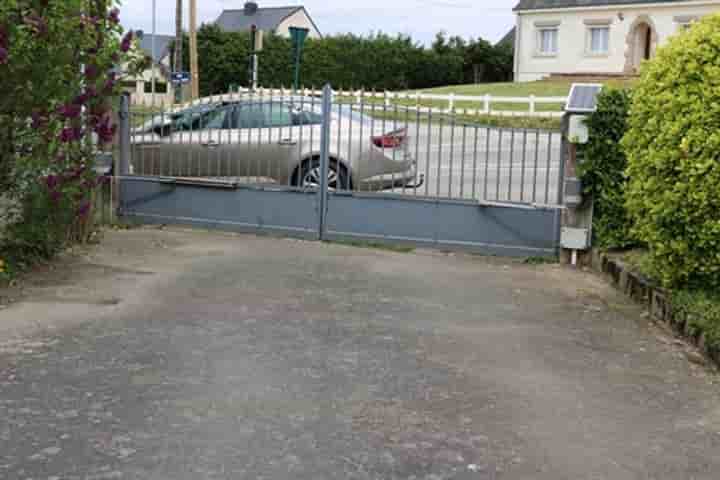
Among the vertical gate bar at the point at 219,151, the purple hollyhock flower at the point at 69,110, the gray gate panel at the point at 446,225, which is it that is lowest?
the gray gate panel at the point at 446,225

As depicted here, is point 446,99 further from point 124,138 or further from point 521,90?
point 124,138

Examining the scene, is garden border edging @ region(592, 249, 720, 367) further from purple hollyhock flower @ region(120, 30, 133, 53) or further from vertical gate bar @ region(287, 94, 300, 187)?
purple hollyhock flower @ region(120, 30, 133, 53)

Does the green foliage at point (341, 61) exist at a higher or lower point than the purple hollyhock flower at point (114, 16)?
higher

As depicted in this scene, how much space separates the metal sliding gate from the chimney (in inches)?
2388

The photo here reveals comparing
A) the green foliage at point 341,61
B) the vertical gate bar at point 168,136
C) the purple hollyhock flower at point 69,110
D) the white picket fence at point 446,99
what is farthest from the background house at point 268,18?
the purple hollyhock flower at point 69,110

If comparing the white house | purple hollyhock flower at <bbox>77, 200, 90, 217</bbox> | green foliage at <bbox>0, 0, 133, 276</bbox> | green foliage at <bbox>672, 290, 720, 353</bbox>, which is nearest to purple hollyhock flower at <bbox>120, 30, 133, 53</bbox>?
green foliage at <bbox>0, 0, 133, 276</bbox>

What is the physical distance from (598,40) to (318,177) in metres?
35.7

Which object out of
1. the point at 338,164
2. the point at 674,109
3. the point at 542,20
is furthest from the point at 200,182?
the point at 542,20

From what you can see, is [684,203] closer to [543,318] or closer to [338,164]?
[543,318]

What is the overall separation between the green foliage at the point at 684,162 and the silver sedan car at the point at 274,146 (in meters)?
3.87

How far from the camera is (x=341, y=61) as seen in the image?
4828cm

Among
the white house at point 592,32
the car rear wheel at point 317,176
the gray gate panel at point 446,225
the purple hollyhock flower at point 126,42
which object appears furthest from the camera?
the white house at point 592,32

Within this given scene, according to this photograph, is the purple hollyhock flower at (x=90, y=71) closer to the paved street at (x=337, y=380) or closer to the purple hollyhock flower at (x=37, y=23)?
the purple hollyhock flower at (x=37, y=23)

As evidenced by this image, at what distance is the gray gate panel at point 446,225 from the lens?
10773 millimetres
